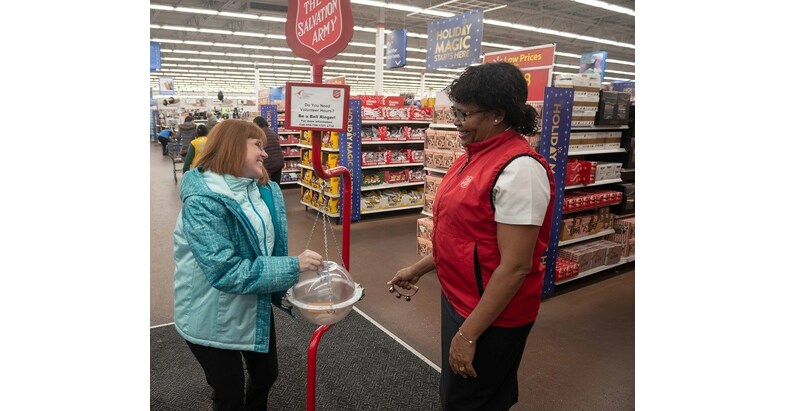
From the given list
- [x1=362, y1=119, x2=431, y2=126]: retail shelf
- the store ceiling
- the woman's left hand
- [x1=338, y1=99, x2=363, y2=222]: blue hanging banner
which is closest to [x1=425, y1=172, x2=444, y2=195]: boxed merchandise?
[x1=338, y1=99, x2=363, y2=222]: blue hanging banner

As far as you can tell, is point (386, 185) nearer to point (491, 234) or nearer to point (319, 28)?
point (319, 28)

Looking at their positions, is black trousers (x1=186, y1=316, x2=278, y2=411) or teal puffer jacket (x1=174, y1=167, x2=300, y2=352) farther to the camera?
black trousers (x1=186, y1=316, x2=278, y2=411)

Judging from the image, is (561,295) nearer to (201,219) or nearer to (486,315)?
(486,315)

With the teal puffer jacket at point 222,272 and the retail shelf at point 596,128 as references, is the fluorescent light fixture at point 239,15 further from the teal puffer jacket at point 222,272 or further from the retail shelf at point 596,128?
the teal puffer jacket at point 222,272

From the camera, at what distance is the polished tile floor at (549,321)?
120 inches

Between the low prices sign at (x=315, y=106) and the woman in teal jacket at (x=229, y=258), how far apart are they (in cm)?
34

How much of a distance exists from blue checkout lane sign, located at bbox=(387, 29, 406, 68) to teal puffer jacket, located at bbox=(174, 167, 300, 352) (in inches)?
403

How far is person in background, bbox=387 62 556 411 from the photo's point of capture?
146 cm

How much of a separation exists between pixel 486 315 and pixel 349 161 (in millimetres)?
5956

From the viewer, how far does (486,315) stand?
154 cm


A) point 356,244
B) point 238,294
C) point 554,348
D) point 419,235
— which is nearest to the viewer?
point 238,294

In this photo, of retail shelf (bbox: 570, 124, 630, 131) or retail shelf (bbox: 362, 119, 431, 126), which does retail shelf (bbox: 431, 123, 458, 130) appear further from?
retail shelf (bbox: 362, 119, 431, 126)

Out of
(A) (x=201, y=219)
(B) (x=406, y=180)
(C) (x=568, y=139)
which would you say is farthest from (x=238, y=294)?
(B) (x=406, y=180)

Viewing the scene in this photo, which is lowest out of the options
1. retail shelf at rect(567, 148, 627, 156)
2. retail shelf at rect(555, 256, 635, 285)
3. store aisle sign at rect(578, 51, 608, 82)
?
retail shelf at rect(555, 256, 635, 285)
